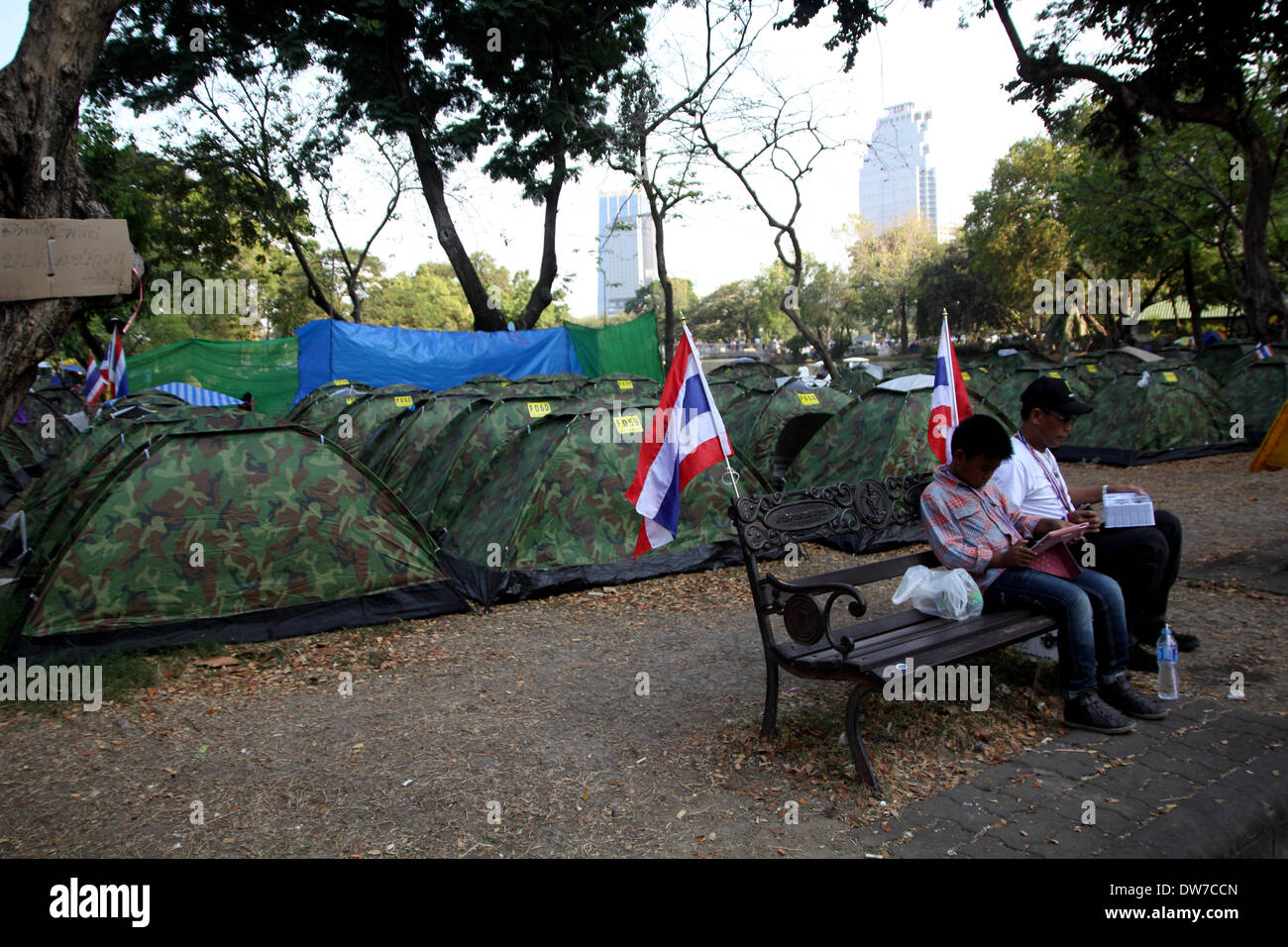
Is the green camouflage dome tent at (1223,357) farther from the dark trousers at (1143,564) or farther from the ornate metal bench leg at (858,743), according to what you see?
the ornate metal bench leg at (858,743)

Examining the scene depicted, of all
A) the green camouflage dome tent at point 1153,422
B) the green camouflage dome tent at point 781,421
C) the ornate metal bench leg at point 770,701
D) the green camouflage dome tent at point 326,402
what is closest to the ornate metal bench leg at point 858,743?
the ornate metal bench leg at point 770,701

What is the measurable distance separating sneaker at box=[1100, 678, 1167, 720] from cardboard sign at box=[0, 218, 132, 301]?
419cm

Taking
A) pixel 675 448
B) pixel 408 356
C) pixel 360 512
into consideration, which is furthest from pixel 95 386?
pixel 675 448

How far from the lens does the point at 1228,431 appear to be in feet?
43.6

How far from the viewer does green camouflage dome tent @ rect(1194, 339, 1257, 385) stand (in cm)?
1677

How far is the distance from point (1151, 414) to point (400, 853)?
42.2 ft

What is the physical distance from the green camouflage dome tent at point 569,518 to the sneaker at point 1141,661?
327 centimetres

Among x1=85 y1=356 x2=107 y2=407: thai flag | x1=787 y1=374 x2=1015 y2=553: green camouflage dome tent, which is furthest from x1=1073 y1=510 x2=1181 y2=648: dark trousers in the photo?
x1=85 y1=356 x2=107 y2=407: thai flag

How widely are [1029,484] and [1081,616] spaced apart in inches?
31.7

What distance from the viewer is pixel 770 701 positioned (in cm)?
391

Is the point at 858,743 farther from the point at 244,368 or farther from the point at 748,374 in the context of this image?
the point at 244,368

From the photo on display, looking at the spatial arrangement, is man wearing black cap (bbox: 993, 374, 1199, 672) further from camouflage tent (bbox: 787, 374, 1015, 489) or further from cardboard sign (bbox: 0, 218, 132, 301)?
camouflage tent (bbox: 787, 374, 1015, 489)

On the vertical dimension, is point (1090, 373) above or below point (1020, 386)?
above
